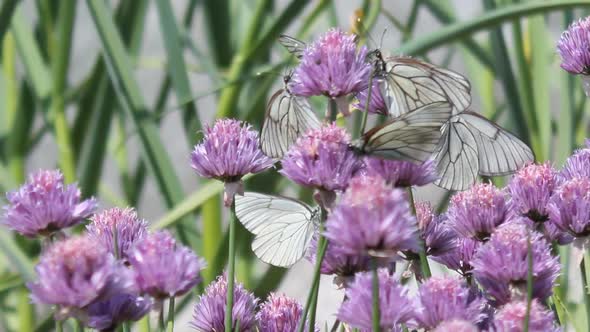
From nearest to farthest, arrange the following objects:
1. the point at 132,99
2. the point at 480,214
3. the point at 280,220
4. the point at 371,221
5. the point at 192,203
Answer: the point at 371,221 < the point at 480,214 < the point at 280,220 < the point at 192,203 < the point at 132,99

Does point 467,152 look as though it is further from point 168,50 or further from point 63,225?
point 168,50

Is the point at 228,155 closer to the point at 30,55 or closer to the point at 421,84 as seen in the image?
the point at 421,84

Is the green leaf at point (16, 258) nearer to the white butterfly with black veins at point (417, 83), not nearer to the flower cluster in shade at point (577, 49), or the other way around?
the white butterfly with black veins at point (417, 83)

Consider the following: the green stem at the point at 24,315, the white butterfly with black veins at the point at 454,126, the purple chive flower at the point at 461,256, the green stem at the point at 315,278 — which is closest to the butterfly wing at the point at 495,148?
the white butterfly with black veins at the point at 454,126

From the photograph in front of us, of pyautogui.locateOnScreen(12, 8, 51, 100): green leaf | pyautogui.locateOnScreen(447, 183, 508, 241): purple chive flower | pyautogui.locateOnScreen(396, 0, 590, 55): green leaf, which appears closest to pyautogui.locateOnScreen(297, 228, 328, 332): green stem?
pyautogui.locateOnScreen(447, 183, 508, 241): purple chive flower

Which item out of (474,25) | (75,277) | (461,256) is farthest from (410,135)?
(474,25)
